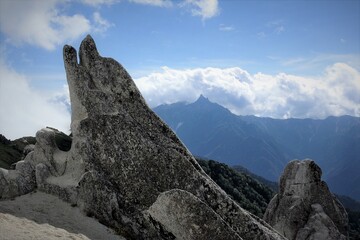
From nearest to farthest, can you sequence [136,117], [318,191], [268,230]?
[268,230] → [136,117] → [318,191]

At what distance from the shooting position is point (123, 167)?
27.3m

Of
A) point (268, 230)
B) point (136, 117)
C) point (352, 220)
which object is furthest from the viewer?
point (352, 220)

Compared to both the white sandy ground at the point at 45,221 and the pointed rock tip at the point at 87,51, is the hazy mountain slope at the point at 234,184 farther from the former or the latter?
the white sandy ground at the point at 45,221

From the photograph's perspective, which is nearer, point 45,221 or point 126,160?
point 45,221

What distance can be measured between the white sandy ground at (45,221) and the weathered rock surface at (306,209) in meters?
24.0

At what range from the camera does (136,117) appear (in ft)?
95.0

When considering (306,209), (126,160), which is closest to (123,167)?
(126,160)

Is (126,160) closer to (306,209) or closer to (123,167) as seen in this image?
(123,167)

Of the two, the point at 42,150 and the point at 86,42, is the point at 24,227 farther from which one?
the point at 86,42

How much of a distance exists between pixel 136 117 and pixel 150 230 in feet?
28.6

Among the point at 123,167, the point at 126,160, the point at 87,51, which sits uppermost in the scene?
the point at 87,51

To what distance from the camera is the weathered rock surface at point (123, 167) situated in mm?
25203

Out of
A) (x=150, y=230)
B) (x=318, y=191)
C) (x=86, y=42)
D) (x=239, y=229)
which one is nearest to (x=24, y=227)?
(x=150, y=230)

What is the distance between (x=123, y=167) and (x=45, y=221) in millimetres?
6383
